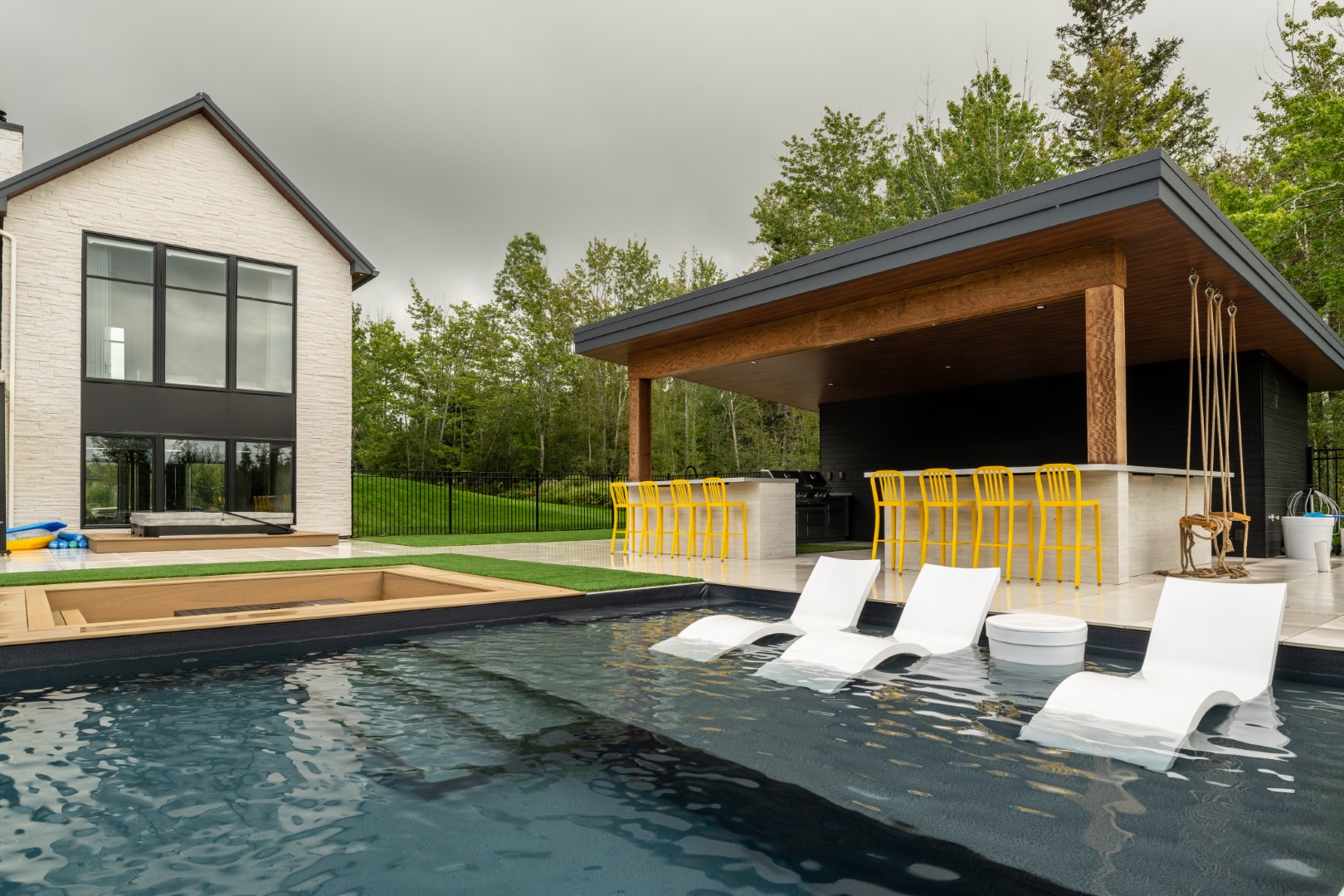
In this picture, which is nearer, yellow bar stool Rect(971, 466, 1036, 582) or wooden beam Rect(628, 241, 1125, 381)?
wooden beam Rect(628, 241, 1125, 381)

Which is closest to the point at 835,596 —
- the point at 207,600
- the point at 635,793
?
the point at 635,793

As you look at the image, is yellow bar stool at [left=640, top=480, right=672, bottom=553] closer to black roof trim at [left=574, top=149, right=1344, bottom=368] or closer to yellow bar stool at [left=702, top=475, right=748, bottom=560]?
yellow bar stool at [left=702, top=475, right=748, bottom=560]

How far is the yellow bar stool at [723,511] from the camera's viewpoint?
1007 centimetres

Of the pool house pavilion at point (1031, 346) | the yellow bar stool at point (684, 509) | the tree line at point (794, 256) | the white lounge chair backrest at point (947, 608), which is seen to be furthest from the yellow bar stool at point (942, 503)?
the tree line at point (794, 256)

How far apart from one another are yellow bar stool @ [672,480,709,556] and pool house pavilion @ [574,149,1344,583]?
1.04m

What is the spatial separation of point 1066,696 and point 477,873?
2.59m

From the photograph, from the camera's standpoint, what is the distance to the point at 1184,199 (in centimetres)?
631

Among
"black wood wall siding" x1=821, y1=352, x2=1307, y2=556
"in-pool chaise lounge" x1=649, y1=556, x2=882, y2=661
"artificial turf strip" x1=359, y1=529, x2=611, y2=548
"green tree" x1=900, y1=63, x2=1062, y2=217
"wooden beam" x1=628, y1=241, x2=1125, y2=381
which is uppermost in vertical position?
"green tree" x1=900, y1=63, x2=1062, y2=217

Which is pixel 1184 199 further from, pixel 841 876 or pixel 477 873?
pixel 477 873

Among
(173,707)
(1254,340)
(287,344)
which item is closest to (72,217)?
(287,344)

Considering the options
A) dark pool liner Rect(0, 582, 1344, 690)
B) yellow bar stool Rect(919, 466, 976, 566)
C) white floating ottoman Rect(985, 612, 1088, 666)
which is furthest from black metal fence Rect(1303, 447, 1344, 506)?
white floating ottoman Rect(985, 612, 1088, 666)

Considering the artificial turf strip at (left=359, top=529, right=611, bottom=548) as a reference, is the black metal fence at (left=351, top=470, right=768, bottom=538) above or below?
above

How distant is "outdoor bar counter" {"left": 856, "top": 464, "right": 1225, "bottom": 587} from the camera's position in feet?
22.6

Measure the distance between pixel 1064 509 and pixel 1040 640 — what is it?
3205mm
